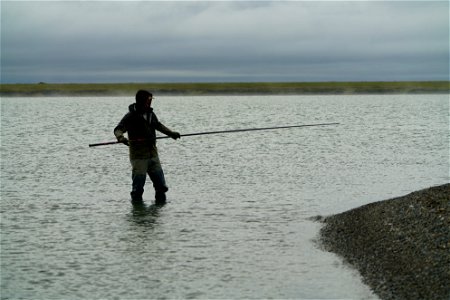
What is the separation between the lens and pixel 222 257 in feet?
38.8

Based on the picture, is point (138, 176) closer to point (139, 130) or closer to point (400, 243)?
point (139, 130)

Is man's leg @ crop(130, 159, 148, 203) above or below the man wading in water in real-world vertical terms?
below

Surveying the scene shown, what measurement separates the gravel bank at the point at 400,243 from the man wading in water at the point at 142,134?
4004 mm

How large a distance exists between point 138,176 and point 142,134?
41.0 inches

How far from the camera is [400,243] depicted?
11250 mm

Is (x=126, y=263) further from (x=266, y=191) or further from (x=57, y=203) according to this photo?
(x=266, y=191)

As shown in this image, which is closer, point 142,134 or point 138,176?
point 142,134

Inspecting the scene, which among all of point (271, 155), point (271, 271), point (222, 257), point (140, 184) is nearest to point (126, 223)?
point (140, 184)

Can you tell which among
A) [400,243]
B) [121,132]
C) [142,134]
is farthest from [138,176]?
[400,243]

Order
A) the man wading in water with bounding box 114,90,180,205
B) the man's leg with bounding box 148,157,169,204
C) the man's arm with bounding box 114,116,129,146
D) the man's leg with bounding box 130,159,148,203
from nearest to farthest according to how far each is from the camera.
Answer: the man's arm with bounding box 114,116,129,146 → the man wading in water with bounding box 114,90,180,205 → the man's leg with bounding box 130,159,148,203 → the man's leg with bounding box 148,157,169,204

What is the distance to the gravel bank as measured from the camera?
939 centimetres

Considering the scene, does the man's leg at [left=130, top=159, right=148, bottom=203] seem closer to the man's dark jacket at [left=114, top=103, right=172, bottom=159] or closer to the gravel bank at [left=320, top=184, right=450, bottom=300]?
the man's dark jacket at [left=114, top=103, right=172, bottom=159]

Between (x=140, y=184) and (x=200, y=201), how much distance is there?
149 centimetres

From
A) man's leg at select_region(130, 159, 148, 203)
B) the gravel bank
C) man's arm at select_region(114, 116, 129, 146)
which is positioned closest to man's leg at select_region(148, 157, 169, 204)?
man's leg at select_region(130, 159, 148, 203)
